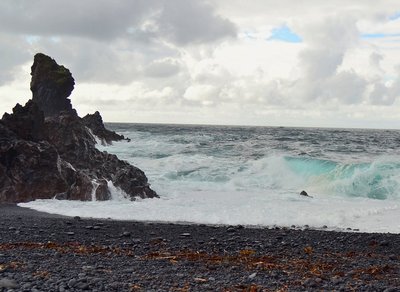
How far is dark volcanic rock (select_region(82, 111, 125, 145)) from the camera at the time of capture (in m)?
54.3

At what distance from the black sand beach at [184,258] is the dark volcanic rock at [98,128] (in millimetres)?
39070

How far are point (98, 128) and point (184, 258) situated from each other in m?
48.7

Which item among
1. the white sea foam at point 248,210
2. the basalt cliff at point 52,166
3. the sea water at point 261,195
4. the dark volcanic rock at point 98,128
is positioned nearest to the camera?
the white sea foam at point 248,210

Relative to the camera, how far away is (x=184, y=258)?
1024 centimetres

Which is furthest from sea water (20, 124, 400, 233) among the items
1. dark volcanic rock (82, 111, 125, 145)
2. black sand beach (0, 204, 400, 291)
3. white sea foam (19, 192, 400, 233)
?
dark volcanic rock (82, 111, 125, 145)

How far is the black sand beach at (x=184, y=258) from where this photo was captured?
8047 millimetres

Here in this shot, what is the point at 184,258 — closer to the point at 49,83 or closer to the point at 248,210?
the point at 248,210

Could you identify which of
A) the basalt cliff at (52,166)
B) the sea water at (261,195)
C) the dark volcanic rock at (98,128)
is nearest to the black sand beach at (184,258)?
the sea water at (261,195)

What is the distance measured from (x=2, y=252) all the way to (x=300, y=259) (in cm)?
667

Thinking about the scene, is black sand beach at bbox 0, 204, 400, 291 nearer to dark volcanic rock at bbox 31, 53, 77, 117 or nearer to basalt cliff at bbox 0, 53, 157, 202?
basalt cliff at bbox 0, 53, 157, 202

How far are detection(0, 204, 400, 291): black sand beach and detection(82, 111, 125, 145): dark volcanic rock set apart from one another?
3907cm

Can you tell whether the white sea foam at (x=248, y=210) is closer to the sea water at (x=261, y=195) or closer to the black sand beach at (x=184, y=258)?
the sea water at (x=261, y=195)

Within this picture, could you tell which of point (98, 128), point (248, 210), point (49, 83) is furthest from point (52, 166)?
point (98, 128)

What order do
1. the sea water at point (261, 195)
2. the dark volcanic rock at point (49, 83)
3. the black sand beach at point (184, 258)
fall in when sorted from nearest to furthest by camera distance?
the black sand beach at point (184, 258)
the sea water at point (261, 195)
the dark volcanic rock at point (49, 83)
